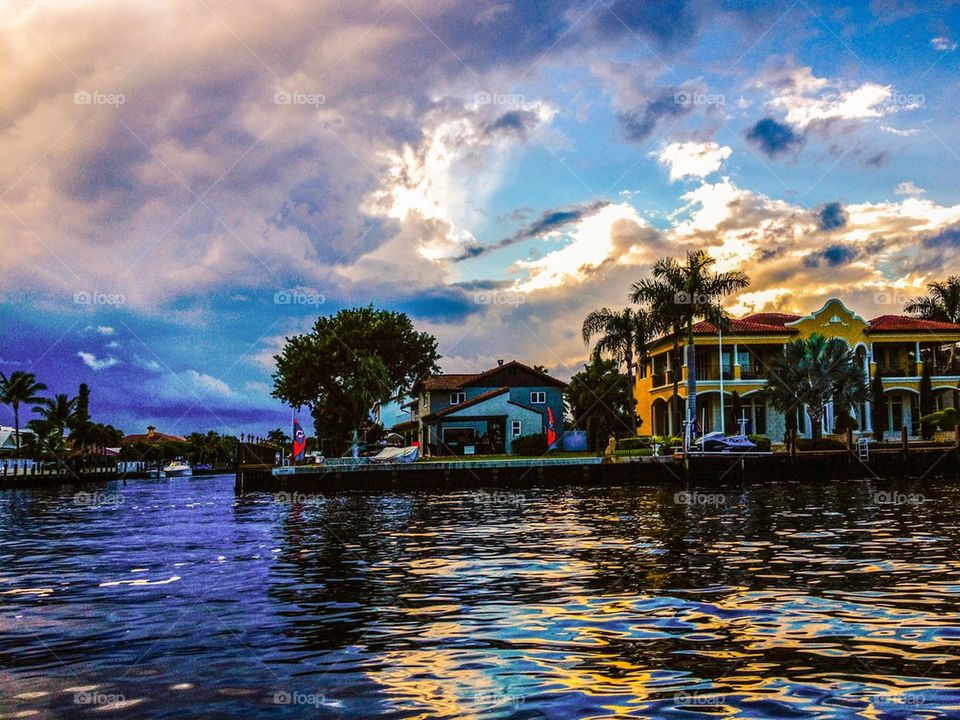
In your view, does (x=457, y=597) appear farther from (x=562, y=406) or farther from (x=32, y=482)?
(x=32, y=482)

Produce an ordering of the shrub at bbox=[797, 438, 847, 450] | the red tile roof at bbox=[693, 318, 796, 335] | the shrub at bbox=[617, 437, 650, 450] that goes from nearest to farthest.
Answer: the shrub at bbox=[797, 438, 847, 450] < the shrub at bbox=[617, 437, 650, 450] < the red tile roof at bbox=[693, 318, 796, 335]

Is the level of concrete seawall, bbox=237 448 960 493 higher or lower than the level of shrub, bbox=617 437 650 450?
lower

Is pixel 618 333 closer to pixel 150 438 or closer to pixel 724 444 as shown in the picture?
pixel 724 444

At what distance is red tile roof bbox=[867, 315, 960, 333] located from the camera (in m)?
66.7

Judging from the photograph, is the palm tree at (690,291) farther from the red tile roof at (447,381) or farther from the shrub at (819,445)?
the red tile roof at (447,381)

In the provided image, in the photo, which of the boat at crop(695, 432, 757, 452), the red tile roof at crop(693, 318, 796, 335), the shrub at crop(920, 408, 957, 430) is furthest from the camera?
the red tile roof at crop(693, 318, 796, 335)

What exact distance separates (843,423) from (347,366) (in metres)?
42.0

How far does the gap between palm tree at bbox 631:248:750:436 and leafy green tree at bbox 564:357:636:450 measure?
2077cm

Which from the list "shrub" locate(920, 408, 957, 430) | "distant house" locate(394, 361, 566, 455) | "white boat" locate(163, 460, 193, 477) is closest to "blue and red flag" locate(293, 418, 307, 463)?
"distant house" locate(394, 361, 566, 455)

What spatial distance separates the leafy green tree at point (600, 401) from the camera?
79.9 meters

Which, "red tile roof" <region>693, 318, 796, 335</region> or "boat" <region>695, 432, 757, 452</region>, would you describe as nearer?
"boat" <region>695, 432, 757, 452</region>

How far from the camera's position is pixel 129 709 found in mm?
7617

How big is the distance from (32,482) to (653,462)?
57.1 metres

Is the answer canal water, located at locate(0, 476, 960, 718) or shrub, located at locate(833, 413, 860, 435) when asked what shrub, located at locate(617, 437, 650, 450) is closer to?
shrub, located at locate(833, 413, 860, 435)
